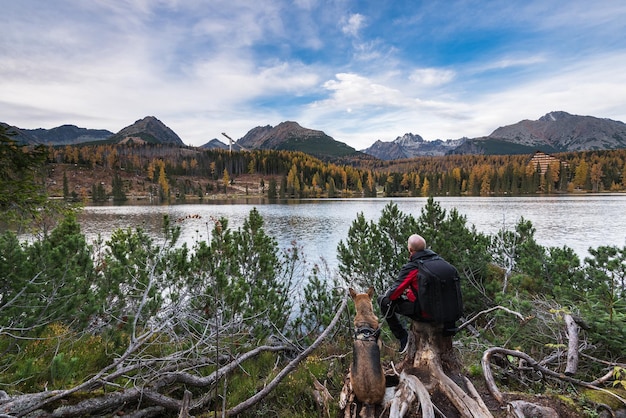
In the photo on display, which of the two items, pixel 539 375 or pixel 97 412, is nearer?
pixel 97 412

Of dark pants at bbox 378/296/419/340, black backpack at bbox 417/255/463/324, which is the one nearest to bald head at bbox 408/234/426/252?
black backpack at bbox 417/255/463/324

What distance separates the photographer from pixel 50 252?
6.03 meters

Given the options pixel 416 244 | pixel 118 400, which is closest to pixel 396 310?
pixel 416 244

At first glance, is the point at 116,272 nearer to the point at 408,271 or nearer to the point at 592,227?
the point at 408,271

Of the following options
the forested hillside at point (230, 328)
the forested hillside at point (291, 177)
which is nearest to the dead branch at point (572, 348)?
the forested hillside at point (230, 328)

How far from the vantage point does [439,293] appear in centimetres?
359

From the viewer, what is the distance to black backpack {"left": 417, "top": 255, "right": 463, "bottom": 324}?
359cm

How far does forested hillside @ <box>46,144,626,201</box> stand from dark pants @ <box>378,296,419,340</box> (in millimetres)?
99821

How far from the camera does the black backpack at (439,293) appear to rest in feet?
11.8

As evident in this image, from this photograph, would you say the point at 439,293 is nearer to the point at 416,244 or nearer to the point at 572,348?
the point at 416,244

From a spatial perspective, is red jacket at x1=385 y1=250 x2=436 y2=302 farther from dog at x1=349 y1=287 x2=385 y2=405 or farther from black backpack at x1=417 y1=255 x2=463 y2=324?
dog at x1=349 y1=287 x2=385 y2=405

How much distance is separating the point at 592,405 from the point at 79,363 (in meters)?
6.73

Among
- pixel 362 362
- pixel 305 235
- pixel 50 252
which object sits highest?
pixel 50 252

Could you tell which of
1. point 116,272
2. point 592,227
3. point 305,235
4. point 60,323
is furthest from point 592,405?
point 592,227
